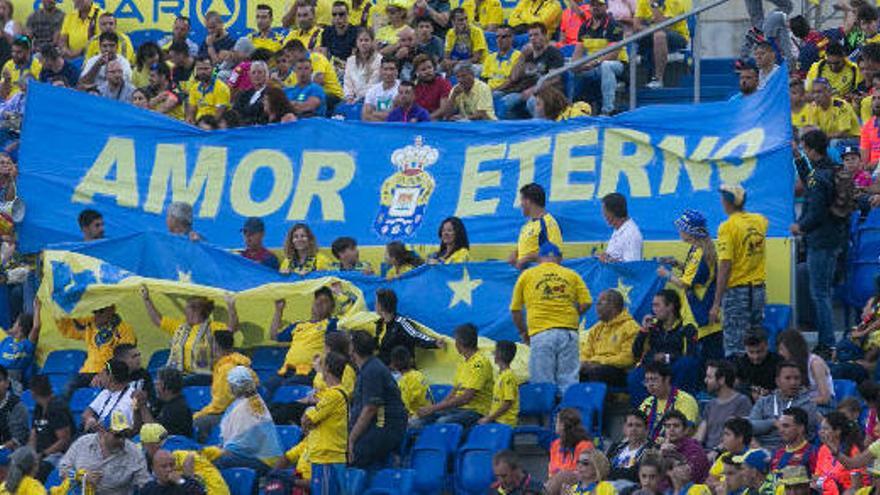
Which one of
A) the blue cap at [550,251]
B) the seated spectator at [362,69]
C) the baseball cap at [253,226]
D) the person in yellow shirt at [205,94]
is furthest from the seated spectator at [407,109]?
the blue cap at [550,251]

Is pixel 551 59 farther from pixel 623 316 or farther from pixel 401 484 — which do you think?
pixel 401 484

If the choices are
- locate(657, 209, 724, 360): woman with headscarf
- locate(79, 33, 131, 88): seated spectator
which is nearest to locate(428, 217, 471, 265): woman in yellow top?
locate(657, 209, 724, 360): woman with headscarf

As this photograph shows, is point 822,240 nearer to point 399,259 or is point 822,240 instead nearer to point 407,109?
point 399,259

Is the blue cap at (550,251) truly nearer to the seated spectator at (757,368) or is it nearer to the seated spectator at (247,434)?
the seated spectator at (757,368)

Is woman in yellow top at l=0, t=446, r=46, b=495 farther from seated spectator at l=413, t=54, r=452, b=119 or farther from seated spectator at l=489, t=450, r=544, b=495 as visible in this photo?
seated spectator at l=413, t=54, r=452, b=119

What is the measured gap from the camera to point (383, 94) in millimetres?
26375

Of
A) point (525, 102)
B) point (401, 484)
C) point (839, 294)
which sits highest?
point (525, 102)

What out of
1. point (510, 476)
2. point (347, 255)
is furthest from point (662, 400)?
point (347, 255)

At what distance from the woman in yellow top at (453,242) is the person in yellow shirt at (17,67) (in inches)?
288

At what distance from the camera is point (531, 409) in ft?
69.7

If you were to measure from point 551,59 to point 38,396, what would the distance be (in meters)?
6.87

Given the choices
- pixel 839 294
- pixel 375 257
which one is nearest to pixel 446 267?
pixel 375 257

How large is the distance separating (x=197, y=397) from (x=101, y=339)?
3.87ft

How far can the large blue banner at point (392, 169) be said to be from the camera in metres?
23.3
